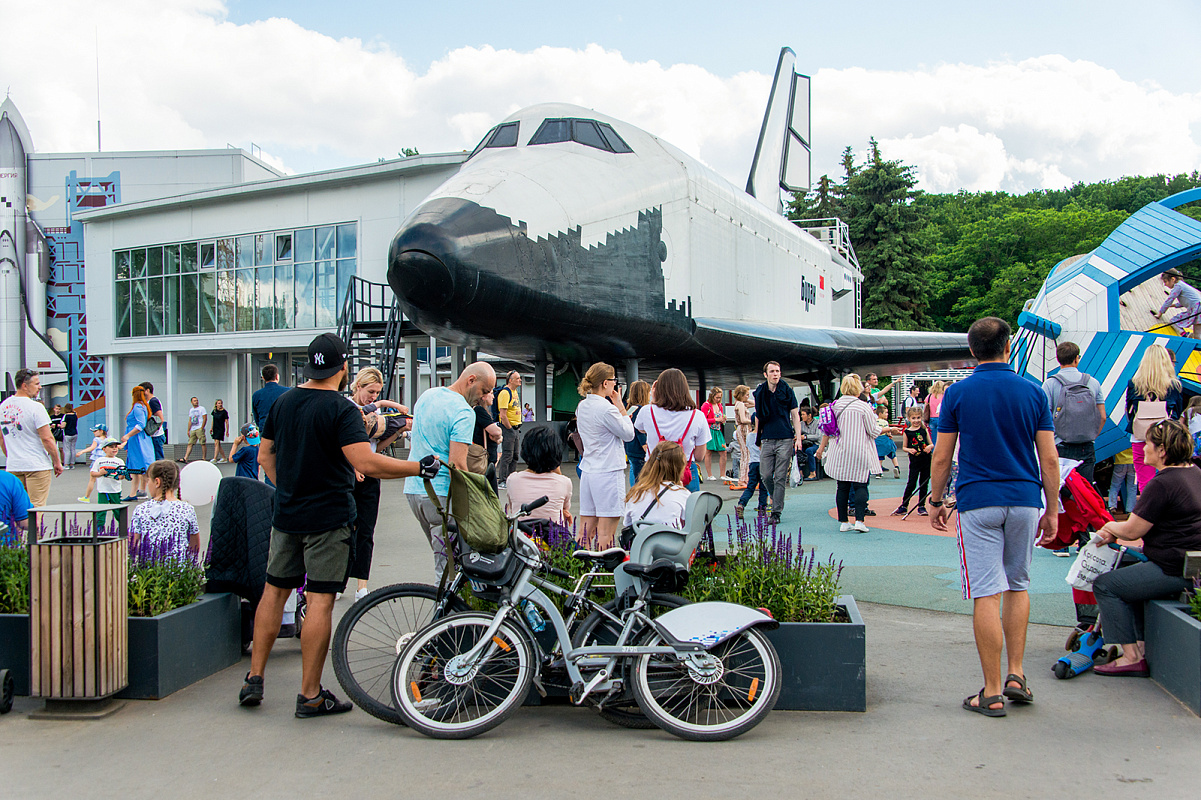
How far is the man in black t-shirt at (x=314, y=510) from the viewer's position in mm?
3771

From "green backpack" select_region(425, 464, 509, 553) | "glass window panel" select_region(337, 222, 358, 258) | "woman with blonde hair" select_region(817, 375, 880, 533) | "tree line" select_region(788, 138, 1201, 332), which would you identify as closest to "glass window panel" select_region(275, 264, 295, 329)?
"glass window panel" select_region(337, 222, 358, 258)

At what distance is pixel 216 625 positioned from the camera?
4496mm

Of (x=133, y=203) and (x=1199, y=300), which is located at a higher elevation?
(x=133, y=203)

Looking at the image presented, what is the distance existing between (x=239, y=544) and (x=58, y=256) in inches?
1161

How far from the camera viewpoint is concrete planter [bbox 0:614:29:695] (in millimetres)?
4062

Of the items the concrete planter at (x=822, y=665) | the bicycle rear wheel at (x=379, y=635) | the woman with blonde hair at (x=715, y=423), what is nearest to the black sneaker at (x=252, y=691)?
the bicycle rear wheel at (x=379, y=635)

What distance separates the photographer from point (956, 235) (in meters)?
58.4

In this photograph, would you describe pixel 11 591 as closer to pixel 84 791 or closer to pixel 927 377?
pixel 84 791

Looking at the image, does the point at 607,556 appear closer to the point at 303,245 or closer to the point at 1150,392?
the point at 1150,392

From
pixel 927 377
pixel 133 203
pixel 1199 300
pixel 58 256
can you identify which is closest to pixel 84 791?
pixel 1199 300

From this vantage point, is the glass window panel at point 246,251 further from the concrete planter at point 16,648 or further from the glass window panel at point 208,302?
the concrete planter at point 16,648

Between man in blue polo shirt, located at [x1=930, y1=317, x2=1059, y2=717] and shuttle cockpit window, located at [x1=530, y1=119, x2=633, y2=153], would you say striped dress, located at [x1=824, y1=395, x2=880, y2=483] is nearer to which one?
man in blue polo shirt, located at [x1=930, y1=317, x2=1059, y2=717]

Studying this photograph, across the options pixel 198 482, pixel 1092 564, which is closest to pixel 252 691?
pixel 198 482

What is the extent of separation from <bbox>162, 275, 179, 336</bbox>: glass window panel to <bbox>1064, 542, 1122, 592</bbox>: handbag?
25.0 metres
